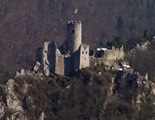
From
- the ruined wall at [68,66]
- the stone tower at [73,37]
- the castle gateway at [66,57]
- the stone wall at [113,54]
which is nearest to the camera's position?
the castle gateway at [66,57]

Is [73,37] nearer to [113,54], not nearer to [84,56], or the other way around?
[84,56]

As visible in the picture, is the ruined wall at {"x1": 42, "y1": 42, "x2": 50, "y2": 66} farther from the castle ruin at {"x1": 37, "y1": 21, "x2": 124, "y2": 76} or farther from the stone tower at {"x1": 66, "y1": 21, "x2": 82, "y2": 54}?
the stone tower at {"x1": 66, "y1": 21, "x2": 82, "y2": 54}

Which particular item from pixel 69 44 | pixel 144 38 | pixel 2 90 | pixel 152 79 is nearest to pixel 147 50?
pixel 144 38

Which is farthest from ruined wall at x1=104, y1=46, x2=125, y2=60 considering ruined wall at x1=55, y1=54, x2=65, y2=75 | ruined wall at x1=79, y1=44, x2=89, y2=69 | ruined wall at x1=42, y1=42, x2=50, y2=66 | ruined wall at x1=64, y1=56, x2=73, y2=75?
ruined wall at x1=42, y1=42, x2=50, y2=66

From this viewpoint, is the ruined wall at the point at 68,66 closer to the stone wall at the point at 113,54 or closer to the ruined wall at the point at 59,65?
the ruined wall at the point at 59,65

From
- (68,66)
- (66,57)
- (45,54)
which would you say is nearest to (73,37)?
(66,57)

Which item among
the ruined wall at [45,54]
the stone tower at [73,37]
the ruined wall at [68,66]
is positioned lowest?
the ruined wall at [68,66]

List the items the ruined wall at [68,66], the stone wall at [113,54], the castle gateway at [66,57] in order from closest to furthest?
the castle gateway at [66,57]
the ruined wall at [68,66]
the stone wall at [113,54]

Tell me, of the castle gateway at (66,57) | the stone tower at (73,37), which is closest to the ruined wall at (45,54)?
the castle gateway at (66,57)

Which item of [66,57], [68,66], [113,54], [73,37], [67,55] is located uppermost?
[73,37]
